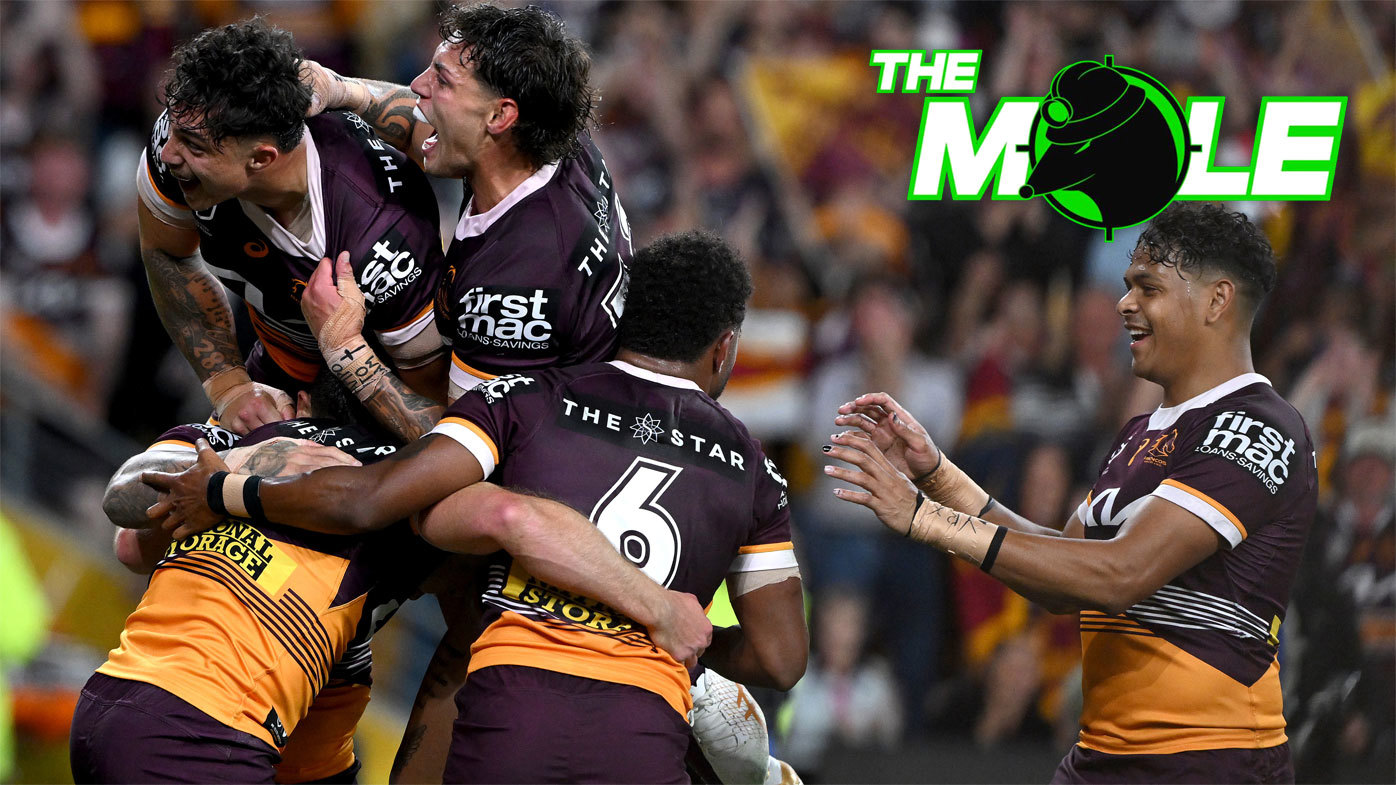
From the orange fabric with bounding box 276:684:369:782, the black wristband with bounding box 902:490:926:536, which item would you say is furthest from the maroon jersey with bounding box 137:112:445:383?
the black wristband with bounding box 902:490:926:536

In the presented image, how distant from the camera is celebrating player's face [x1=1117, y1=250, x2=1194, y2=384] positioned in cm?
396

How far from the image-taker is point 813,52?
9.25 m

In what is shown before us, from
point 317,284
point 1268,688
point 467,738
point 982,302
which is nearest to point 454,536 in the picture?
point 467,738

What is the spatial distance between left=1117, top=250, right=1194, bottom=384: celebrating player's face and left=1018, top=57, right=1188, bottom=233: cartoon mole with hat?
2.95 metres

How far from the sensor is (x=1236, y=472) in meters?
3.67

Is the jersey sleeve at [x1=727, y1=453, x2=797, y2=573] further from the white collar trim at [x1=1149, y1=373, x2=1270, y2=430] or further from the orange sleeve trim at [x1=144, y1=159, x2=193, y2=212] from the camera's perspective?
the orange sleeve trim at [x1=144, y1=159, x2=193, y2=212]

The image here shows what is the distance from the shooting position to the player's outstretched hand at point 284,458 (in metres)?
3.76

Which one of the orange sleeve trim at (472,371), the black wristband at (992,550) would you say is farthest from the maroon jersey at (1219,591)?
the orange sleeve trim at (472,371)

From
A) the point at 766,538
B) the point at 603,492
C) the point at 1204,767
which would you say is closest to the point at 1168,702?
the point at 1204,767

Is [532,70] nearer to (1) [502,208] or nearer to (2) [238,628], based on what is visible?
(1) [502,208]

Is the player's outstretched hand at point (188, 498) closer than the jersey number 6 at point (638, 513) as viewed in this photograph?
No

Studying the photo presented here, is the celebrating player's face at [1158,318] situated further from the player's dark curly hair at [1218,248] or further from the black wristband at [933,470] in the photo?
the black wristband at [933,470]

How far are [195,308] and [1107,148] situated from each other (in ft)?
15.0

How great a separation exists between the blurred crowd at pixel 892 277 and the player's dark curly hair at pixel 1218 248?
341cm
